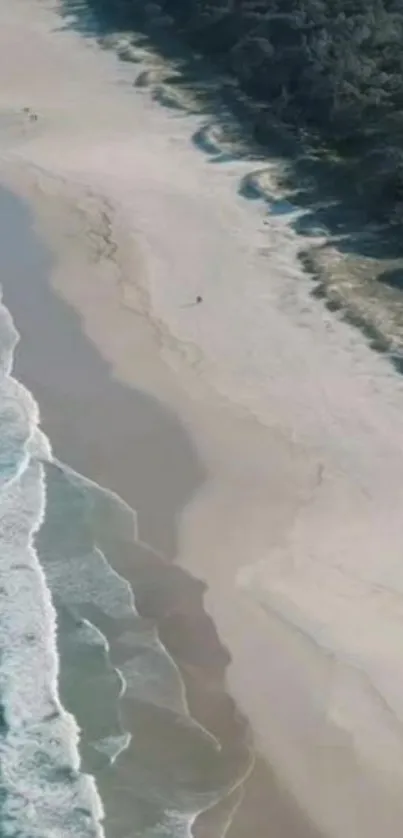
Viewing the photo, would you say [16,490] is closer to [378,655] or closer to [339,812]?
[378,655]

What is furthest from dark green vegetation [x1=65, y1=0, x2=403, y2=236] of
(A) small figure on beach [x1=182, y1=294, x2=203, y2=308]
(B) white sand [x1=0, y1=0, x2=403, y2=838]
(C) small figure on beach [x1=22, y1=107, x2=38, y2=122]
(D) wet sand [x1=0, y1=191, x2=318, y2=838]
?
(D) wet sand [x1=0, y1=191, x2=318, y2=838]

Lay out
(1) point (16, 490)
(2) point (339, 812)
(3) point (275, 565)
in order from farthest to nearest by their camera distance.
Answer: (1) point (16, 490) → (3) point (275, 565) → (2) point (339, 812)

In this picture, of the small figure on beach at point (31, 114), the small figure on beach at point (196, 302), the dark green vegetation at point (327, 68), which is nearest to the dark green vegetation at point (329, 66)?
the dark green vegetation at point (327, 68)

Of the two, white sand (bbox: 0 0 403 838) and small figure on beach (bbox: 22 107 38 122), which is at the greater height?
white sand (bbox: 0 0 403 838)

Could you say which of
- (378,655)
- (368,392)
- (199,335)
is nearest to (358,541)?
(378,655)

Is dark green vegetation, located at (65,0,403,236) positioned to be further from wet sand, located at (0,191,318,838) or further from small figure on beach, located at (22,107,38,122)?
wet sand, located at (0,191,318,838)
